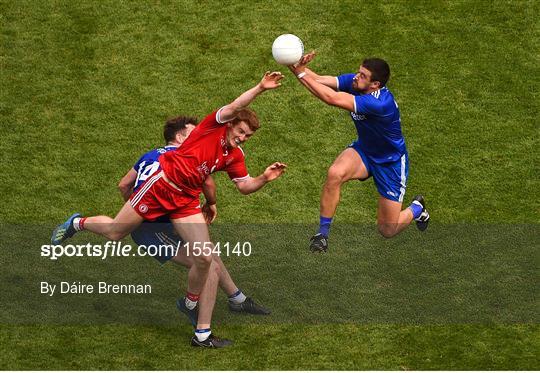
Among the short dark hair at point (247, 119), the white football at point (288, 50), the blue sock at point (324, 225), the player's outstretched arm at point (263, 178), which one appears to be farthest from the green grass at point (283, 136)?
the white football at point (288, 50)

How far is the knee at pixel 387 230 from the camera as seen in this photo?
16.2 metres

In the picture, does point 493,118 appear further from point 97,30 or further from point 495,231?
point 97,30

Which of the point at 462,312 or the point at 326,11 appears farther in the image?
the point at 326,11

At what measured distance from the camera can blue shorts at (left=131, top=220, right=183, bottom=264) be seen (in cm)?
1454

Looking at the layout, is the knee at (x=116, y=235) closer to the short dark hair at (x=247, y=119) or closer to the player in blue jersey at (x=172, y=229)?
the player in blue jersey at (x=172, y=229)

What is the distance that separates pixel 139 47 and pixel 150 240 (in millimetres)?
5594

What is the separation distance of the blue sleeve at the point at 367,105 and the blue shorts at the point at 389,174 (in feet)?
2.69

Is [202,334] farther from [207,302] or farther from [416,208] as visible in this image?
[416,208]

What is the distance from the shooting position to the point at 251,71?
1911 cm

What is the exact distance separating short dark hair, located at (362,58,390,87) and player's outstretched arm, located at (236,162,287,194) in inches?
72.8

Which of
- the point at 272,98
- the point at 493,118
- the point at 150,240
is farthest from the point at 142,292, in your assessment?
the point at 493,118

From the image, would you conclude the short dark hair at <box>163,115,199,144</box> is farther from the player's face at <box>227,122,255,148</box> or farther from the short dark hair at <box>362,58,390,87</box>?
the short dark hair at <box>362,58,390,87</box>

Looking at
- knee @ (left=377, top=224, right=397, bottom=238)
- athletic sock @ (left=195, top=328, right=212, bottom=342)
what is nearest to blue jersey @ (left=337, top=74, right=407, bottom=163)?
knee @ (left=377, top=224, right=397, bottom=238)

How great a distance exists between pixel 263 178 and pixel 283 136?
4.05m
